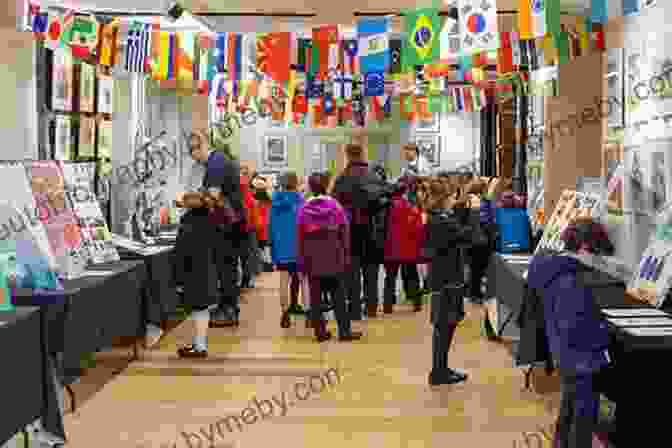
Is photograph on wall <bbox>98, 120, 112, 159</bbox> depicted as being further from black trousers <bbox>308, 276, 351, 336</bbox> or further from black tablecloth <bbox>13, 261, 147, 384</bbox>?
black trousers <bbox>308, 276, 351, 336</bbox>

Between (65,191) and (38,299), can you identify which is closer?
(38,299)

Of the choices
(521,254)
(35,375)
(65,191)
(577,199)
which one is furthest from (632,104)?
(35,375)

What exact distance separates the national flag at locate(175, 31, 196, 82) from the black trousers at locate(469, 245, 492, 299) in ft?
12.7

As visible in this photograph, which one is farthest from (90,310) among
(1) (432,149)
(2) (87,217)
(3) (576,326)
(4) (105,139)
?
(1) (432,149)

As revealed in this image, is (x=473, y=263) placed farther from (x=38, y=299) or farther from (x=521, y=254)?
(x=38, y=299)

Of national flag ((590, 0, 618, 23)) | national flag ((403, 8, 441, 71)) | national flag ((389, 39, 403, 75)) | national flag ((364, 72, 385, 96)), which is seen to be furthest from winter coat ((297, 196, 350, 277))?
national flag ((364, 72, 385, 96))

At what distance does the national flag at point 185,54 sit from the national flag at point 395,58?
2.24 meters

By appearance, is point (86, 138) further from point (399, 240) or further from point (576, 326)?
point (576, 326)

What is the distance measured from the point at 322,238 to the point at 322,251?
123mm

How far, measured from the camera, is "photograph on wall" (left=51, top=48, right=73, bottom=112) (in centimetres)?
973

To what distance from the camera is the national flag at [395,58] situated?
428 inches

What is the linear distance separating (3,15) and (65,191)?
200cm

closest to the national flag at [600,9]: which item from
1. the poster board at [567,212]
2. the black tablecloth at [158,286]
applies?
the poster board at [567,212]

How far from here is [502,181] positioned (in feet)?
37.8
